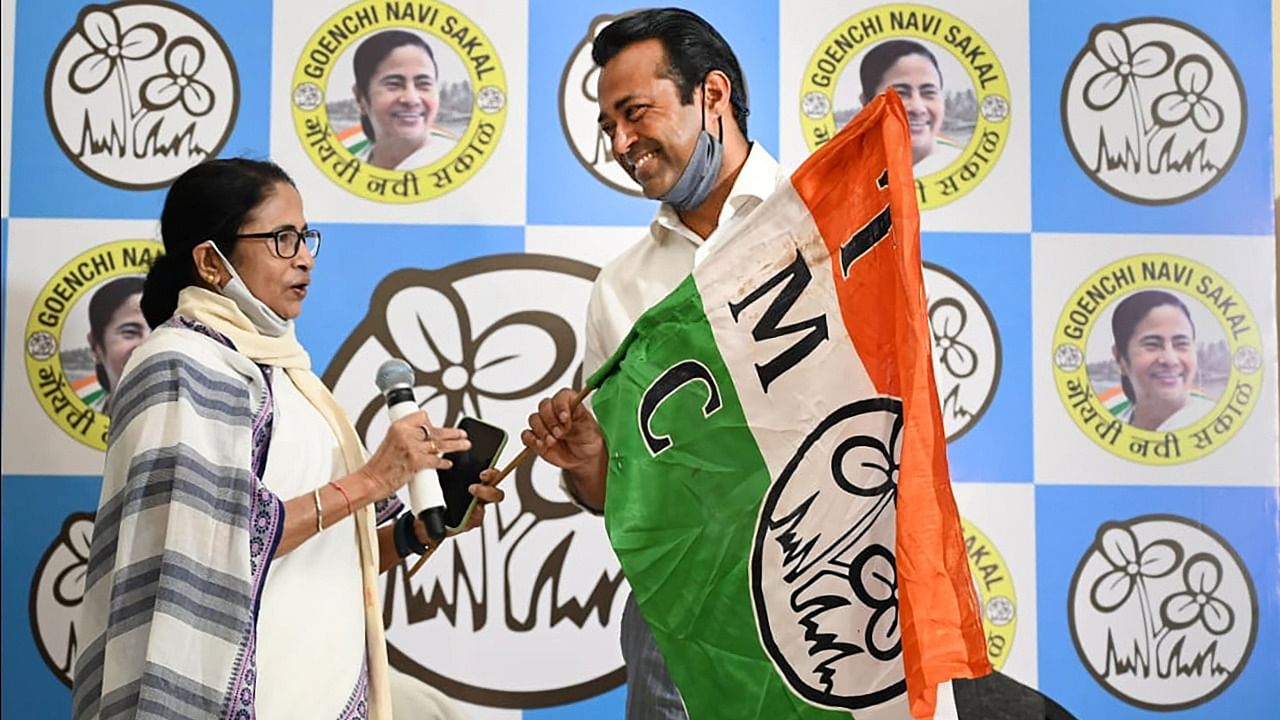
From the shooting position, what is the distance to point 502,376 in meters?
2.74

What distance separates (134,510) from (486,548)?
0.84 metres

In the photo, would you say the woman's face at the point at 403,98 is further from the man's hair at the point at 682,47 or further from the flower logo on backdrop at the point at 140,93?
the man's hair at the point at 682,47

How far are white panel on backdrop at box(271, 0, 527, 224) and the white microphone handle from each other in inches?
24.8

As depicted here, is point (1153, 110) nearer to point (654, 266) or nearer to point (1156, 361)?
point (1156, 361)

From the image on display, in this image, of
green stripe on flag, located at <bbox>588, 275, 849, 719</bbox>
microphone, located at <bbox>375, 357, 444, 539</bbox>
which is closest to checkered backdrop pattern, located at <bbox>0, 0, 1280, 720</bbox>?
microphone, located at <bbox>375, 357, 444, 539</bbox>

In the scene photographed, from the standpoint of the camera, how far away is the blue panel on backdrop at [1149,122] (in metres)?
2.81

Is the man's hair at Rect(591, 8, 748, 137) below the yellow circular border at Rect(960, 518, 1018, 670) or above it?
above

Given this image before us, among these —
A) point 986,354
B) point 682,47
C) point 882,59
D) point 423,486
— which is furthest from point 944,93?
point 423,486

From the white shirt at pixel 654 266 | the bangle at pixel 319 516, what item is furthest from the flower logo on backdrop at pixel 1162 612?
the bangle at pixel 319 516

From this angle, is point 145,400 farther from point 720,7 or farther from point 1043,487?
point 1043,487

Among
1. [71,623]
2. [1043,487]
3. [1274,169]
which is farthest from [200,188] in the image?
[1274,169]

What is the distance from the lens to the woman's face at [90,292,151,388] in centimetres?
272

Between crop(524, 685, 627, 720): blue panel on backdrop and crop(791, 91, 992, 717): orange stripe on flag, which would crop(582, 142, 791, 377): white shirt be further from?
crop(524, 685, 627, 720): blue panel on backdrop

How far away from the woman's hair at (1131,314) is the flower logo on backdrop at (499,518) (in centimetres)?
105
